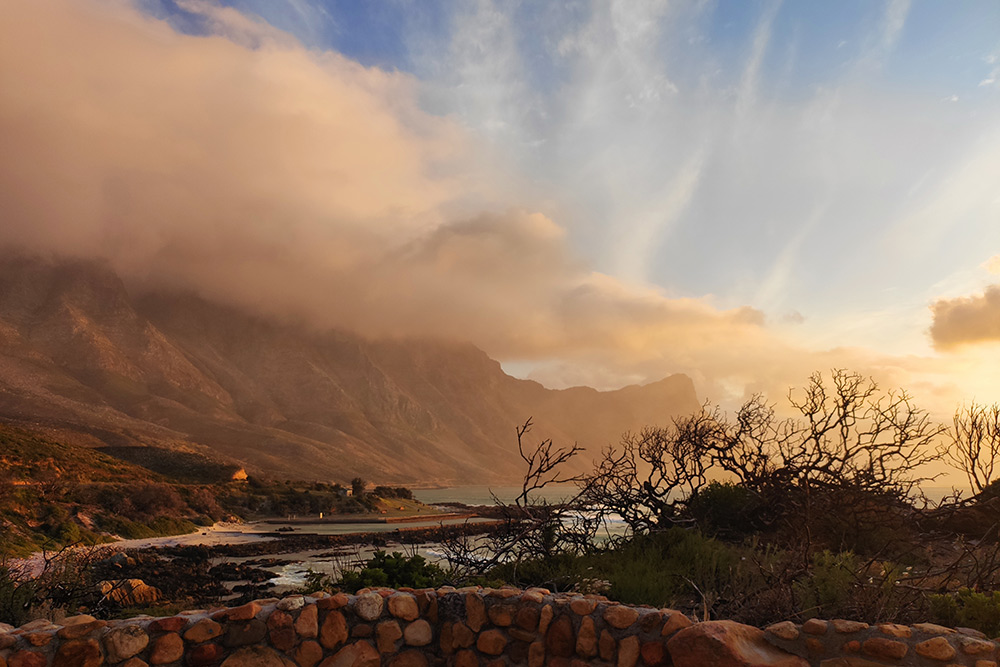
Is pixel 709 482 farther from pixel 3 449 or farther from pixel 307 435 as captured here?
pixel 307 435

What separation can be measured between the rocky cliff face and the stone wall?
254ft

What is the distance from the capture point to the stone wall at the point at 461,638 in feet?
14.2

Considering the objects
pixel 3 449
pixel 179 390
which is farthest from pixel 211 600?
pixel 179 390

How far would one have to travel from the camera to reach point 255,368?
165 m

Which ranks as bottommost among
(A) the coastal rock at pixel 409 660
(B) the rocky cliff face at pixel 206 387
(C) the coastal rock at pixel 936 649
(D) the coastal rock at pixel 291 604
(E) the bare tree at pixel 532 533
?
(A) the coastal rock at pixel 409 660

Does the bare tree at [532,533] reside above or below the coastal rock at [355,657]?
above

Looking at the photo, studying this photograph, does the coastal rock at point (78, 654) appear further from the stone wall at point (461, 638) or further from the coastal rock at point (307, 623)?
the coastal rock at point (307, 623)

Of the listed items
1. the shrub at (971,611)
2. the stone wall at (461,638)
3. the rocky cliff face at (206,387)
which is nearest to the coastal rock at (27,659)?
the stone wall at (461,638)

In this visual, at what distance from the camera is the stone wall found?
171 inches

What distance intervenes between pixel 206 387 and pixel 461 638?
13882cm

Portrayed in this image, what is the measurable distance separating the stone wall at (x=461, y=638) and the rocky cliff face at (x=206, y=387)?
254 feet

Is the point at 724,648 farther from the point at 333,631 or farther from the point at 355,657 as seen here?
the point at 333,631

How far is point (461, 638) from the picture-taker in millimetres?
5363

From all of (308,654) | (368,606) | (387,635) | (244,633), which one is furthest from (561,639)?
(244,633)
